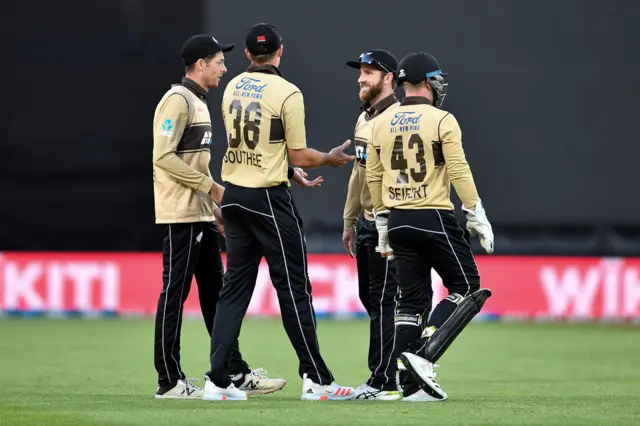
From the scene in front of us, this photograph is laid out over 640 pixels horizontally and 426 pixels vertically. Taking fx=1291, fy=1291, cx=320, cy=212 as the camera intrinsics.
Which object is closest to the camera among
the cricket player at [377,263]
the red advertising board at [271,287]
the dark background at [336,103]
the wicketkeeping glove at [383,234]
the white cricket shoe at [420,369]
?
the white cricket shoe at [420,369]

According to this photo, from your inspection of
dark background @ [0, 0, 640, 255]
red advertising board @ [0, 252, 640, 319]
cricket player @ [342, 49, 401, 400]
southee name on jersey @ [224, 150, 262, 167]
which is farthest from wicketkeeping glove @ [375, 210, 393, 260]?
dark background @ [0, 0, 640, 255]

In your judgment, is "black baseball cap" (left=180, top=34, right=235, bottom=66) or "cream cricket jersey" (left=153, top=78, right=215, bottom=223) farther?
"black baseball cap" (left=180, top=34, right=235, bottom=66)

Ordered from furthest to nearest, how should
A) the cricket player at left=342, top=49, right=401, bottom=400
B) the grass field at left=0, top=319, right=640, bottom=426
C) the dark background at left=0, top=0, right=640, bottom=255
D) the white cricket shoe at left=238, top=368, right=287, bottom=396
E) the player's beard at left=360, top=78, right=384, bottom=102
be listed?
the dark background at left=0, top=0, right=640, bottom=255 < the white cricket shoe at left=238, top=368, right=287, bottom=396 < the player's beard at left=360, top=78, right=384, bottom=102 < the cricket player at left=342, top=49, right=401, bottom=400 < the grass field at left=0, top=319, right=640, bottom=426

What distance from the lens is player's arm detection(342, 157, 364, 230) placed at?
25.7 ft

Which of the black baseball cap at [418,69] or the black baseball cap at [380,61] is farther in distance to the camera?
the black baseball cap at [380,61]

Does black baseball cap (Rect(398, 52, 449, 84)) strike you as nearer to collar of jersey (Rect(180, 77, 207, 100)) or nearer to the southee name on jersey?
the southee name on jersey

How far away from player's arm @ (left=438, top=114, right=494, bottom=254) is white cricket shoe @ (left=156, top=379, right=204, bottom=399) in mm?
1821

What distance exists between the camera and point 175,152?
24.0 ft

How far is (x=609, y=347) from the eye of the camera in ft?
37.9

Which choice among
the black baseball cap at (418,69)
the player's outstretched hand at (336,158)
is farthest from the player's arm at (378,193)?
the black baseball cap at (418,69)

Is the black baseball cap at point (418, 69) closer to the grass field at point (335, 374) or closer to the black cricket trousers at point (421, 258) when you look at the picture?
the black cricket trousers at point (421, 258)

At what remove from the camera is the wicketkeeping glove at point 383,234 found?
7207 mm

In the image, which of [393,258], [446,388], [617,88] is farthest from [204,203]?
[617,88]

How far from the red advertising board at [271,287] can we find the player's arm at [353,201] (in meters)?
6.40
